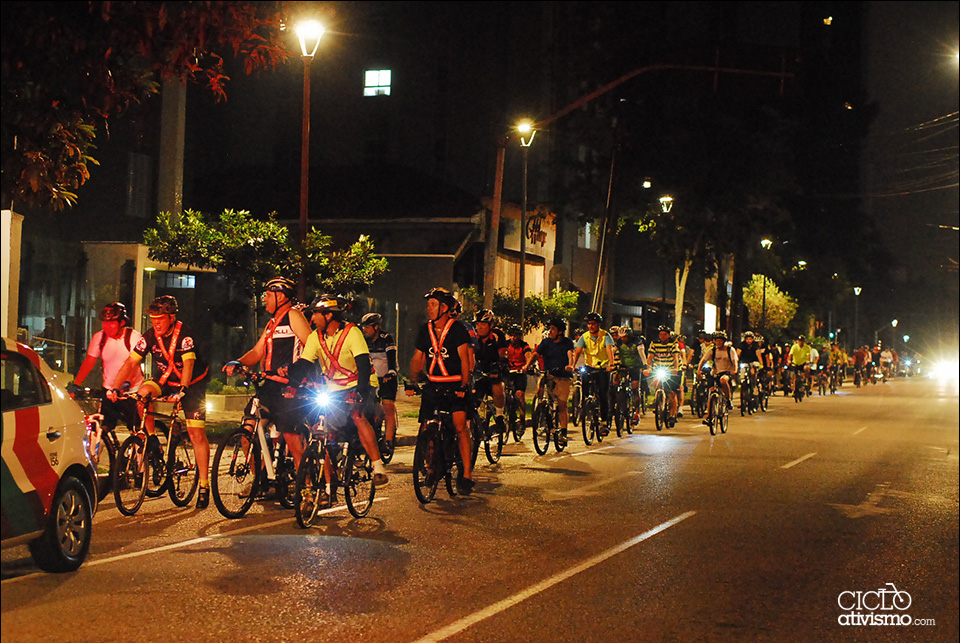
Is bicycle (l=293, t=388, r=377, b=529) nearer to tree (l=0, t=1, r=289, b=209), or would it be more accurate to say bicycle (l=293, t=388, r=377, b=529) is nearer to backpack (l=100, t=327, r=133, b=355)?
backpack (l=100, t=327, r=133, b=355)

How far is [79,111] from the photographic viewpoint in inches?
155

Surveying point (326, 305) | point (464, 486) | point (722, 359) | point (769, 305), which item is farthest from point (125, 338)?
point (769, 305)

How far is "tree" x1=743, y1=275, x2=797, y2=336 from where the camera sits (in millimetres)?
60781

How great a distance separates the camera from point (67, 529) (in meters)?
5.87

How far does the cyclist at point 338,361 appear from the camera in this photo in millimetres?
9758

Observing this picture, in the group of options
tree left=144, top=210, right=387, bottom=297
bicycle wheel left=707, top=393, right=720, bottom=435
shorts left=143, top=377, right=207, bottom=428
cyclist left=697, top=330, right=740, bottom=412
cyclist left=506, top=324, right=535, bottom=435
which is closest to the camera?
shorts left=143, top=377, right=207, bottom=428

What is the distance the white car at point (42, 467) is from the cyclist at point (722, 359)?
54.8 ft

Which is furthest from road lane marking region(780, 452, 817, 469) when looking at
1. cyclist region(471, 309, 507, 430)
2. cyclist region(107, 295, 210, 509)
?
Result: cyclist region(107, 295, 210, 509)

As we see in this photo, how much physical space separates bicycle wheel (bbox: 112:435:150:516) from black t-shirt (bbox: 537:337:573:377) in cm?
738

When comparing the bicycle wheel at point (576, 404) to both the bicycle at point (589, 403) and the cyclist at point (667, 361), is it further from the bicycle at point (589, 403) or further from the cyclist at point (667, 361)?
the cyclist at point (667, 361)

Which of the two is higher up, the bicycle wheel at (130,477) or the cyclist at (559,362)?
the cyclist at (559,362)

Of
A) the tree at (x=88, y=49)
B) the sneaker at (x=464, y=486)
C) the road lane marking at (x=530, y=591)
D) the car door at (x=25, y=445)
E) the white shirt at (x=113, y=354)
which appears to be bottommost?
the road lane marking at (x=530, y=591)

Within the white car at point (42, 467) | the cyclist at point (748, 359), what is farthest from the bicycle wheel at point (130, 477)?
the cyclist at point (748, 359)

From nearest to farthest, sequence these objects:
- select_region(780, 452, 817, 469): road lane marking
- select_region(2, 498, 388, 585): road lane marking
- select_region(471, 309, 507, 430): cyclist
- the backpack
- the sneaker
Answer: select_region(2, 498, 388, 585): road lane marking
the backpack
the sneaker
select_region(471, 309, 507, 430): cyclist
select_region(780, 452, 817, 469): road lane marking
